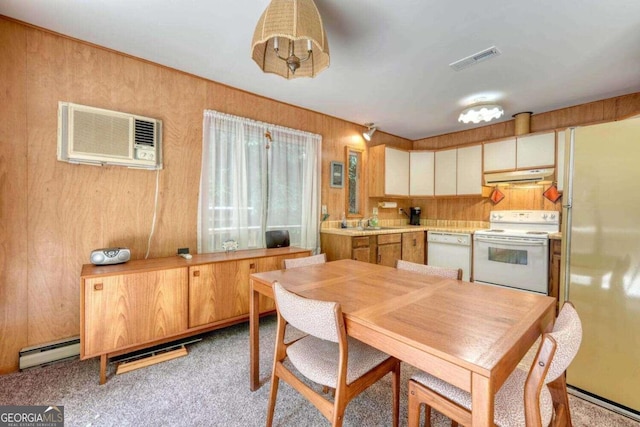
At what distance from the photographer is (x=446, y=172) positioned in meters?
4.35

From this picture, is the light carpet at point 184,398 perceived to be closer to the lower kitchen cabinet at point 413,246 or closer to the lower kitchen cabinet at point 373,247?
the lower kitchen cabinet at point 373,247

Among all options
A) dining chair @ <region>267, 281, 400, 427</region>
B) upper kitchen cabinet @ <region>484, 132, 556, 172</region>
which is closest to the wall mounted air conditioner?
dining chair @ <region>267, 281, 400, 427</region>

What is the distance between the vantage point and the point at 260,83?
2.79 meters

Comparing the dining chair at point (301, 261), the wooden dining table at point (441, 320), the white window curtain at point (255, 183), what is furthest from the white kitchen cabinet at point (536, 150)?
the dining chair at point (301, 261)

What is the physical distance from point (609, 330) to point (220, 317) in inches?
105

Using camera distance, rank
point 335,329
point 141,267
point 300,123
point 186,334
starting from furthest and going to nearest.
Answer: point 300,123
point 186,334
point 141,267
point 335,329

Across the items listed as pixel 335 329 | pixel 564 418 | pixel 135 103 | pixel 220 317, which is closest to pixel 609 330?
pixel 564 418

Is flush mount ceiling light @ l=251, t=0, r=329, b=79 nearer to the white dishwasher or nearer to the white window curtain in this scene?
the white window curtain

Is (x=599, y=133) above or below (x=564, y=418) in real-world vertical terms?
above

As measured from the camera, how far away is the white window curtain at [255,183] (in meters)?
2.73

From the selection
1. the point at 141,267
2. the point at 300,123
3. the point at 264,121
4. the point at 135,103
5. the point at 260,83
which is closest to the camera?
the point at 141,267

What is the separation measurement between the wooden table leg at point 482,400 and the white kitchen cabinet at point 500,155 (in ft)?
12.3

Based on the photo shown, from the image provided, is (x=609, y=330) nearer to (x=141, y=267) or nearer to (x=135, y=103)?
(x=141, y=267)

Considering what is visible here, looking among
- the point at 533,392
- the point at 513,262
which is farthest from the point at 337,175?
the point at 533,392
